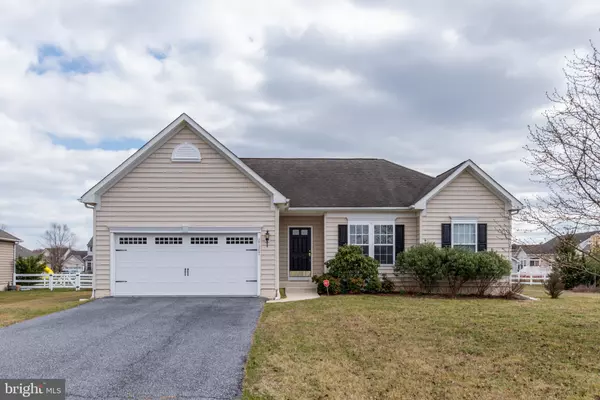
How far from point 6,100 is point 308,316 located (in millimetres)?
12813

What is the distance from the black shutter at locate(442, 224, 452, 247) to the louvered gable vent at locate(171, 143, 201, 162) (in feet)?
28.5

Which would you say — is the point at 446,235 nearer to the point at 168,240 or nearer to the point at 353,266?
the point at 353,266

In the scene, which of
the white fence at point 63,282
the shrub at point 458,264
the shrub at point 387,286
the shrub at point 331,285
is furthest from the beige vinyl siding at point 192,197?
the white fence at point 63,282

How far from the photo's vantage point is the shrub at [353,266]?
50.5ft

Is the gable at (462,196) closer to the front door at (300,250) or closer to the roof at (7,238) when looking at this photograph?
the front door at (300,250)

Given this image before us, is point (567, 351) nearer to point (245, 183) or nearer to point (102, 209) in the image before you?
point (245, 183)

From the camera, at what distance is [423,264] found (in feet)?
48.9

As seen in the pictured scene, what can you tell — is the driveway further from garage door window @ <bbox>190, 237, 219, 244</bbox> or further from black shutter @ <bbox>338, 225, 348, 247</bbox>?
black shutter @ <bbox>338, 225, 348, 247</bbox>

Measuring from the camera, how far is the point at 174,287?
14500 millimetres

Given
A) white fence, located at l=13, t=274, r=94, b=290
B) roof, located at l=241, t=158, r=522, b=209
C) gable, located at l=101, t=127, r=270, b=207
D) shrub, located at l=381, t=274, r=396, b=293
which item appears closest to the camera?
gable, located at l=101, t=127, r=270, b=207

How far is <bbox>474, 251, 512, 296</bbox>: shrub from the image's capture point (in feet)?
48.6

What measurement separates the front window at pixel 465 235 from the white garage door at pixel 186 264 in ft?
22.9

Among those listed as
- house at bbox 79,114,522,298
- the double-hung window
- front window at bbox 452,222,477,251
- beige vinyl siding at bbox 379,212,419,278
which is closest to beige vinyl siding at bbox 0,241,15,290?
house at bbox 79,114,522,298

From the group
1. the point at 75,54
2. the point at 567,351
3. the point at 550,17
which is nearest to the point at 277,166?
the point at 75,54
